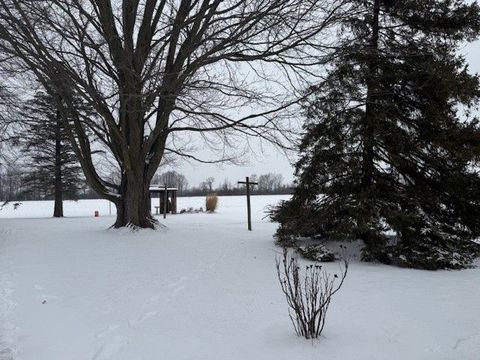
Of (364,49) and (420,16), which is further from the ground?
(420,16)

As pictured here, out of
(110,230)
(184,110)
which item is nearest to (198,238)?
(110,230)

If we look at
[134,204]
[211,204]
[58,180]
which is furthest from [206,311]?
[211,204]

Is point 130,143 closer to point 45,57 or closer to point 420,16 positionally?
point 45,57

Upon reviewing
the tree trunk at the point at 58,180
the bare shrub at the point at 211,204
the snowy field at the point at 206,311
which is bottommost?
the snowy field at the point at 206,311

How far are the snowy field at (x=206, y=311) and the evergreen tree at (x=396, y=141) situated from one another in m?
0.91

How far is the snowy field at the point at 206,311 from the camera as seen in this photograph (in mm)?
3934

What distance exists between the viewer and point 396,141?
8742 millimetres

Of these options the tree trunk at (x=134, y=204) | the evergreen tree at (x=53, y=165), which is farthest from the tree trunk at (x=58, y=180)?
the tree trunk at (x=134, y=204)

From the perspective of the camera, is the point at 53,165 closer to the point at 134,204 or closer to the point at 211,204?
the point at 211,204

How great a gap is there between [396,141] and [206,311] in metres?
5.61

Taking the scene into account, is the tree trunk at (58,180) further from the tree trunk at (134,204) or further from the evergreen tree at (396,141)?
the evergreen tree at (396,141)

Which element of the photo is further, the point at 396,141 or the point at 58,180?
the point at 58,180

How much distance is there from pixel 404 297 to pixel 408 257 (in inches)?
95.6

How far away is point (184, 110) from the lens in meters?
13.0
